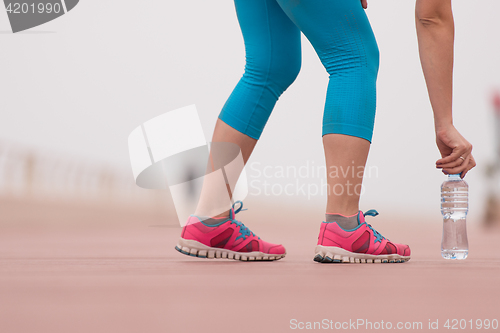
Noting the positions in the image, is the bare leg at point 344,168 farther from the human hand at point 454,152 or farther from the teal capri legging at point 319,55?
the human hand at point 454,152

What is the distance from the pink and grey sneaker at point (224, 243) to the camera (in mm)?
1034

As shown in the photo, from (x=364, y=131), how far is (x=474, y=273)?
326mm

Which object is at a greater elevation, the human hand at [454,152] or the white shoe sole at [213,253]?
the human hand at [454,152]

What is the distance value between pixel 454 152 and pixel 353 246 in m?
0.29

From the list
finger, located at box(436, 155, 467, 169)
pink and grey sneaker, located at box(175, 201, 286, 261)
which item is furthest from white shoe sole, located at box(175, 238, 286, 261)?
finger, located at box(436, 155, 467, 169)

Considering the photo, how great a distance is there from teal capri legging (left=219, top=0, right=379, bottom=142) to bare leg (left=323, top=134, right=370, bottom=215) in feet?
0.06

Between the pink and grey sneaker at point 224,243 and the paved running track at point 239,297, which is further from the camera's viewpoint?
the pink and grey sneaker at point 224,243

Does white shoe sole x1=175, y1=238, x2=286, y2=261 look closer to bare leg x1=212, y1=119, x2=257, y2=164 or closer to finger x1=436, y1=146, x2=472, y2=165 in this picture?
bare leg x1=212, y1=119, x2=257, y2=164

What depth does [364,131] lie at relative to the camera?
0.97 meters

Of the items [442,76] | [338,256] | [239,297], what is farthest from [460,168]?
[239,297]

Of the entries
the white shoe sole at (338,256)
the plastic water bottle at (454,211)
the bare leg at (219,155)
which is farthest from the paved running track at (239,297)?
the plastic water bottle at (454,211)

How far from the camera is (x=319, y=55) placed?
3.39 feet

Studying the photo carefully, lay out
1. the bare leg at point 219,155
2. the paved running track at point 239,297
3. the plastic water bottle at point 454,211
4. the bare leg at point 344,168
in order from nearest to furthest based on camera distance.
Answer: the paved running track at point 239,297
the bare leg at point 344,168
the bare leg at point 219,155
the plastic water bottle at point 454,211

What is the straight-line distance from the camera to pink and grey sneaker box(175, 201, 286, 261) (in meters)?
1.03
